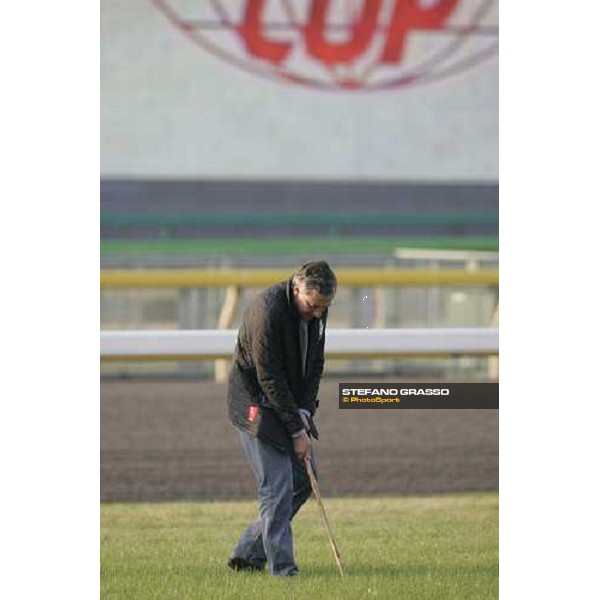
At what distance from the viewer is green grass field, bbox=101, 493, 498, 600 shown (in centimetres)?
682

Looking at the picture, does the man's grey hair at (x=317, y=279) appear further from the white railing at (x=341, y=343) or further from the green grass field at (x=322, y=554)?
the green grass field at (x=322, y=554)

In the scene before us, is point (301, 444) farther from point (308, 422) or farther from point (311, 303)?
point (311, 303)

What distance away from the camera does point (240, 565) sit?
706cm

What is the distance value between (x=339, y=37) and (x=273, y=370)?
1182 millimetres

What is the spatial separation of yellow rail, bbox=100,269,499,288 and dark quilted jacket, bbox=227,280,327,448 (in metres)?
0.20

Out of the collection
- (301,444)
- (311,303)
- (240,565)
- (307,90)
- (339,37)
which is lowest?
(240,565)

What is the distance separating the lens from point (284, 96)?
700cm

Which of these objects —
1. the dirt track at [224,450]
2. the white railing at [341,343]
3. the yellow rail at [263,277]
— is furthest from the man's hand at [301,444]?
the dirt track at [224,450]

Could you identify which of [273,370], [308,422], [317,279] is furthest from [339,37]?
[308,422]

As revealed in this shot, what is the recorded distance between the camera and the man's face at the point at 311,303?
6738 millimetres
